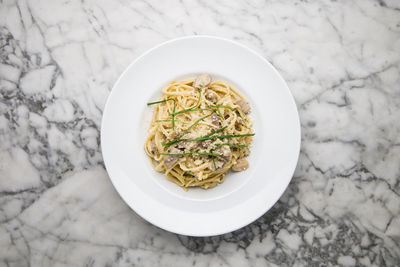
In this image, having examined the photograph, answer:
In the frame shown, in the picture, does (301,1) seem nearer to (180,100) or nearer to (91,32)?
(180,100)

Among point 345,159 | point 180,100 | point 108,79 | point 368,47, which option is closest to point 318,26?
point 368,47

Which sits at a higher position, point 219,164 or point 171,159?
point 171,159

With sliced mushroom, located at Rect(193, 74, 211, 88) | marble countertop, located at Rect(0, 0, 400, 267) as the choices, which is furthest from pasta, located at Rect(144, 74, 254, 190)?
marble countertop, located at Rect(0, 0, 400, 267)

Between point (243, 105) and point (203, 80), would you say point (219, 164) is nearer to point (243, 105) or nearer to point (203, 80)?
point (243, 105)

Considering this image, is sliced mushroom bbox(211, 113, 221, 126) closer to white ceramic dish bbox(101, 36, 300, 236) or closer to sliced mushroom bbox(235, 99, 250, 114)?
sliced mushroom bbox(235, 99, 250, 114)

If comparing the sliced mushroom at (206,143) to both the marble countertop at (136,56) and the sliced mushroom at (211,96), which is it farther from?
the marble countertop at (136,56)

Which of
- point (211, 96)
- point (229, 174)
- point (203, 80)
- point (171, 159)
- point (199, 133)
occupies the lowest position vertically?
point (229, 174)

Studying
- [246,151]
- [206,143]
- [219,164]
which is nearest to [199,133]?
[206,143]
